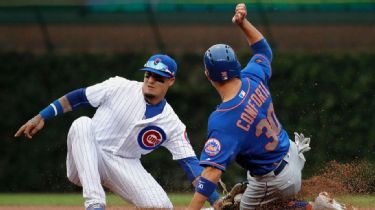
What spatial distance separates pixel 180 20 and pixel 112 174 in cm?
782

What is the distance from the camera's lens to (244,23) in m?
6.45

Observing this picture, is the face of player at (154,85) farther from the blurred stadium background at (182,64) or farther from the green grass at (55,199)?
the blurred stadium background at (182,64)

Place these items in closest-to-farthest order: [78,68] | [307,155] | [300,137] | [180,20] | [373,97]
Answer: [300,137], [307,155], [373,97], [78,68], [180,20]

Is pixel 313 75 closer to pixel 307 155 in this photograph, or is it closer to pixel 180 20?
pixel 307 155

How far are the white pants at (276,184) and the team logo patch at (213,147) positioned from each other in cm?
75

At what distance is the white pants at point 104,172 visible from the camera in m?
6.71

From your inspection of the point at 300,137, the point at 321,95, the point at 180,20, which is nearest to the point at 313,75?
the point at 321,95

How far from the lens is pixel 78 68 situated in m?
13.4

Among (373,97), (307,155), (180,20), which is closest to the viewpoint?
(307,155)

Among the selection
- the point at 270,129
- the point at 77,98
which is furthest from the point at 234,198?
the point at 77,98

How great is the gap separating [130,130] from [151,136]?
0.63 ft

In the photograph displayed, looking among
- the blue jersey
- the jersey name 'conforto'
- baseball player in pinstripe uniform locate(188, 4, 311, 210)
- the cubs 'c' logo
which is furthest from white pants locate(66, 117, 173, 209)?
the jersey name 'conforto'

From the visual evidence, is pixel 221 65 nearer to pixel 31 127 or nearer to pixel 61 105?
pixel 61 105

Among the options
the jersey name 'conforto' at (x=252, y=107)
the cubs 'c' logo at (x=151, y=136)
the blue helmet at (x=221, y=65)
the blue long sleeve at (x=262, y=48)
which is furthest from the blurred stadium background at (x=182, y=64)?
the blue helmet at (x=221, y=65)
